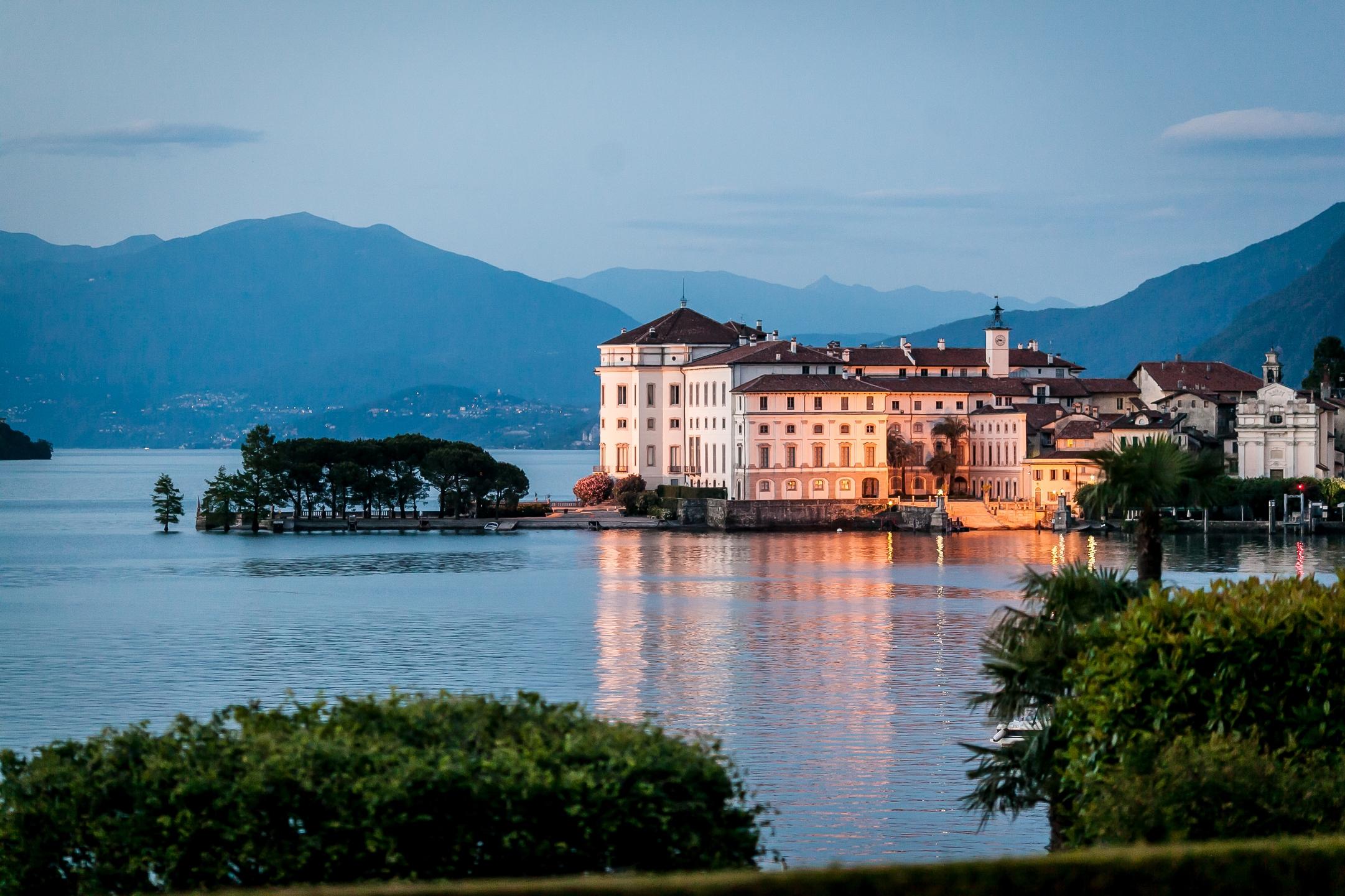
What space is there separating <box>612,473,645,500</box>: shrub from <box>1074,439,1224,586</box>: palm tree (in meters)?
87.6

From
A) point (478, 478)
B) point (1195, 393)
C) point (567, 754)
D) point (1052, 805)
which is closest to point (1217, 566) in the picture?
point (1195, 393)

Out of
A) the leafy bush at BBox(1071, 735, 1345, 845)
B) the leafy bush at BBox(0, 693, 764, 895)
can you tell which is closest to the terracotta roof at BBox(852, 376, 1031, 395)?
the leafy bush at BBox(1071, 735, 1345, 845)

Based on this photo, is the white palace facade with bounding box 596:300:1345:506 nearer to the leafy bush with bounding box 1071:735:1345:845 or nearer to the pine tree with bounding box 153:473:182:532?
the pine tree with bounding box 153:473:182:532

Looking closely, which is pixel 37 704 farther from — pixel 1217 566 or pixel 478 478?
pixel 478 478

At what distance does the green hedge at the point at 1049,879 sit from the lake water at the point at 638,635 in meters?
9.43

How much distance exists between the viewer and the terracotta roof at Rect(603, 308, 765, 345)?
114 metres

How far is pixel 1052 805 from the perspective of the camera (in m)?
17.8

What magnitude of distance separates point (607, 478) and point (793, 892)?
10339 centimetres

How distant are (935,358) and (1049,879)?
348 ft

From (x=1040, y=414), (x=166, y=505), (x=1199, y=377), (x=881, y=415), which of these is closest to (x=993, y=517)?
(x=881, y=415)

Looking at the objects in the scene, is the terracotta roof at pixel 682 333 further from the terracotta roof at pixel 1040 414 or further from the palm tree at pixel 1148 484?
the palm tree at pixel 1148 484

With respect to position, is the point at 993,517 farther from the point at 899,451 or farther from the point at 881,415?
the point at 881,415

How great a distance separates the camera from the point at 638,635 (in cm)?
4816

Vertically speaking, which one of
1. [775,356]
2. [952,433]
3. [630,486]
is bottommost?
[630,486]
